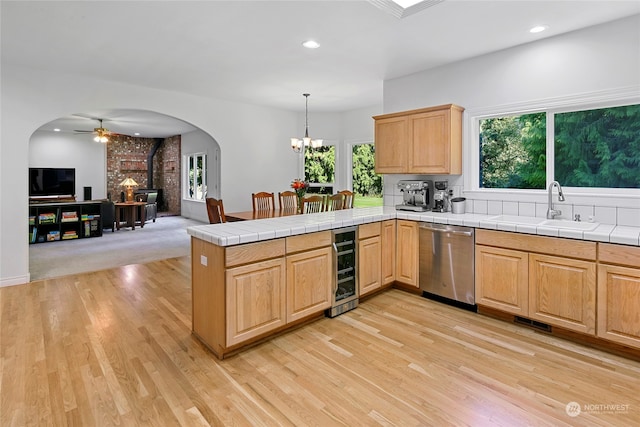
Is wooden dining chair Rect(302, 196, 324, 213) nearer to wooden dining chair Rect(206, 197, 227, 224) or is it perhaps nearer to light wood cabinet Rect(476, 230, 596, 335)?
wooden dining chair Rect(206, 197, 227, 224)

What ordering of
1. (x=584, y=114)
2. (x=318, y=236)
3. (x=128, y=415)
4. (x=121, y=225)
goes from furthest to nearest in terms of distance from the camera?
(x=121, y=225)
(x=584, y=114)
(x=318, y=236)
(x=128, y=415)

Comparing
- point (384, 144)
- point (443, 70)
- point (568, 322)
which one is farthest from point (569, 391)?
point (443, 70)

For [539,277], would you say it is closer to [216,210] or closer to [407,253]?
[407,253]

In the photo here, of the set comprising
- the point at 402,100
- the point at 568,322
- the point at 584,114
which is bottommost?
the point at 568,322

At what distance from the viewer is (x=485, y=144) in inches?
153

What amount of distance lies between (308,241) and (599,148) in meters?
2.77

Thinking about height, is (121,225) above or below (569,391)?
above

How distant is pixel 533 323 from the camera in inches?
113

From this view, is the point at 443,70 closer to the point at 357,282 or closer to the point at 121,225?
the point at 357,282

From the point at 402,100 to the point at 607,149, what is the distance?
2.22 m

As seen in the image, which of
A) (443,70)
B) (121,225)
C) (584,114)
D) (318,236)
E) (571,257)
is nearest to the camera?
(571,257)

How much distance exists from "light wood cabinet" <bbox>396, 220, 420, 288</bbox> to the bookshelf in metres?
6.69

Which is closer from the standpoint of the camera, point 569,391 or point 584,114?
point 569,391

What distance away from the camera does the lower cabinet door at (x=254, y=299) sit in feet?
7.73
